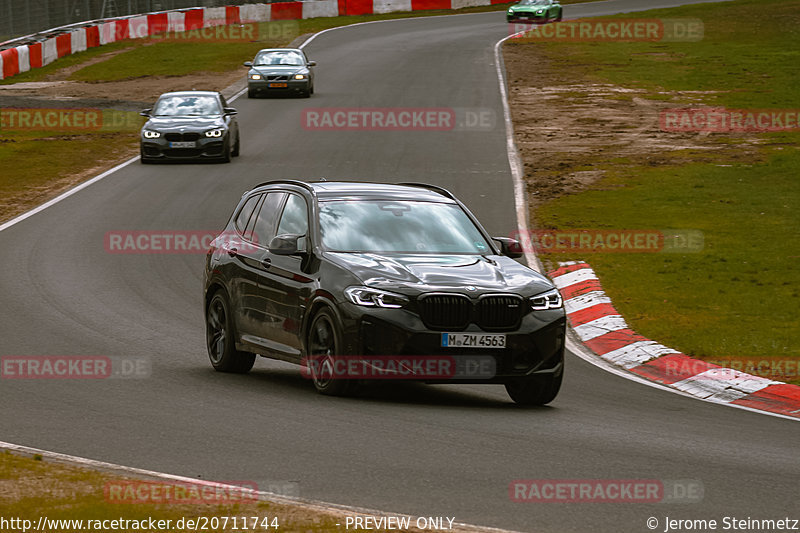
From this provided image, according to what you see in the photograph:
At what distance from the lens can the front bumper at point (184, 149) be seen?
3039 centimetres

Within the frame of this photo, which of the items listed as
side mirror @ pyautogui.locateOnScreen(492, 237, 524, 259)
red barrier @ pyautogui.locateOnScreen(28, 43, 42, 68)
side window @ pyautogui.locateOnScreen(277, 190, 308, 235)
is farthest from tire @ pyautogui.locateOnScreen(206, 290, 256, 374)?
red barrier @ pyautogui.locateOnScreen(28, 43, 42, 68)

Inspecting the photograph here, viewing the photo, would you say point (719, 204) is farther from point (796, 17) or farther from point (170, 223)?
point (796, 17)

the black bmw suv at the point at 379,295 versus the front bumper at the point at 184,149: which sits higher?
the black bmw suv at the point at 379,295

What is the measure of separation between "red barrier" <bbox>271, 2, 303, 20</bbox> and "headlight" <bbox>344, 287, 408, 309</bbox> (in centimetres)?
5947

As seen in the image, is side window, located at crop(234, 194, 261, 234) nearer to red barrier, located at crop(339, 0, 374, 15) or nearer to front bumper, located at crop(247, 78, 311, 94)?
front bumper, located at crop(247, 78, 311, 94)

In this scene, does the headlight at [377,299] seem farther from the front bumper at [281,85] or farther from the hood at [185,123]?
the front bumper at [281,85]

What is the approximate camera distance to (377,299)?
10344mm

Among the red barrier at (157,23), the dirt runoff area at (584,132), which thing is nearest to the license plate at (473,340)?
the dirt runoff area at (584,132)

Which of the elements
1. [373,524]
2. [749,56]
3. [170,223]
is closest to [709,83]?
[749,56]

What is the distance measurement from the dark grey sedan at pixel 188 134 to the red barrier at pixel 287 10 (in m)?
38.1

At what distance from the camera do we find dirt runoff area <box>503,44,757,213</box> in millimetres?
28609

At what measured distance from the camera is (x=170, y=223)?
2277cm

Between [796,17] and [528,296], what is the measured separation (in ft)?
184

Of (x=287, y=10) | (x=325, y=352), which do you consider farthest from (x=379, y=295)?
(x=287, y=10)
